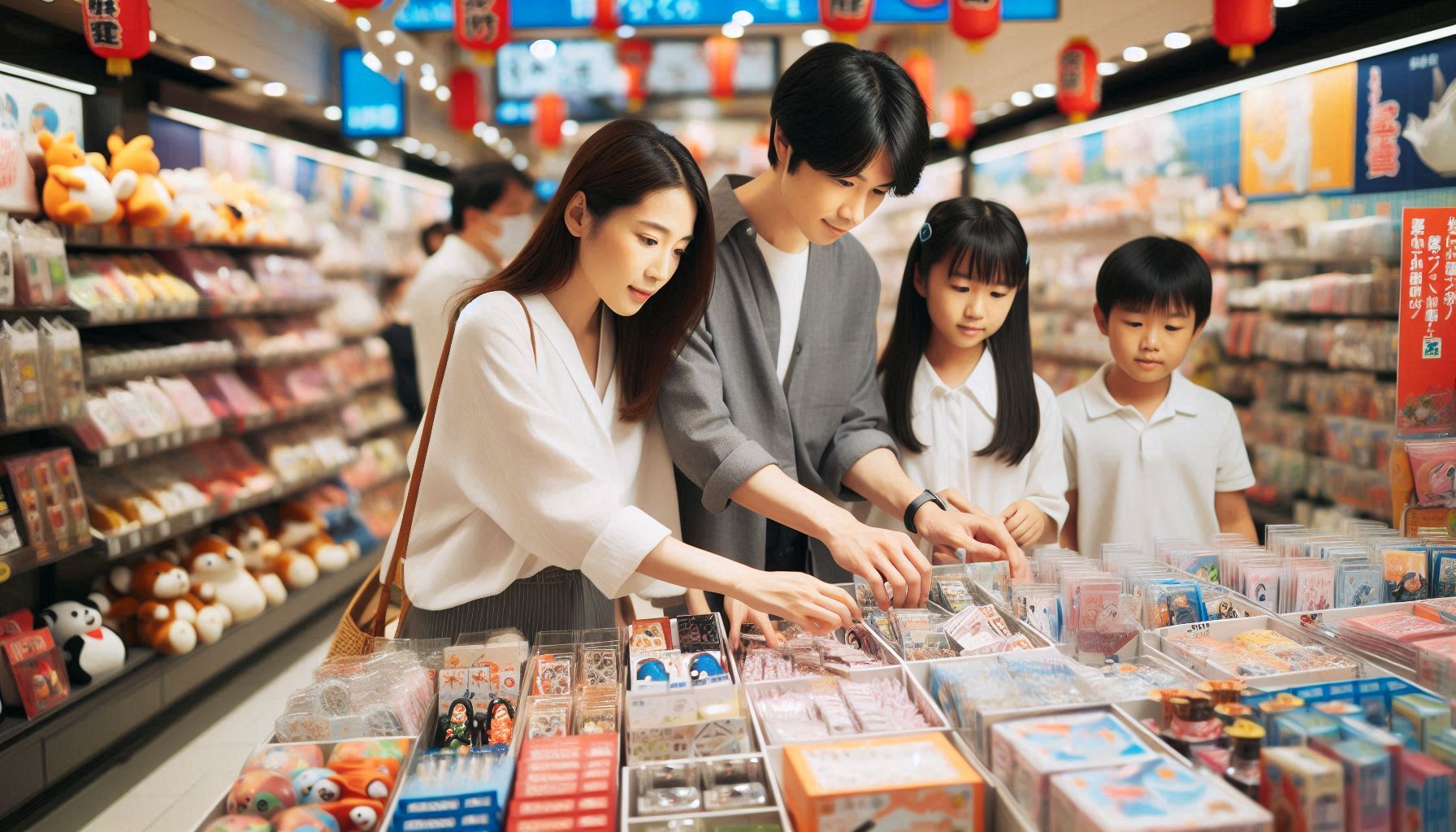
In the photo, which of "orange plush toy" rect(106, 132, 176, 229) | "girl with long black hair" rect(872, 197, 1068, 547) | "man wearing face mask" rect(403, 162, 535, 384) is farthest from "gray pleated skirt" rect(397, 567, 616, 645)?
"man wearing face mask" rect(403, 162, 535, 384)

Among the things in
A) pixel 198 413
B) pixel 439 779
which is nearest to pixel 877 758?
pixel 439 779

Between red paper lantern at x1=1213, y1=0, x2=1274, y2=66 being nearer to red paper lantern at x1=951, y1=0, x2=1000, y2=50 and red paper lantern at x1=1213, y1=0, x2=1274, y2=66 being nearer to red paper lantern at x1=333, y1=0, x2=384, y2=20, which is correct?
red paper lantern at x1=951, y1=0, x2=1000, y2=50

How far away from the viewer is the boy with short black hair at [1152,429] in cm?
248

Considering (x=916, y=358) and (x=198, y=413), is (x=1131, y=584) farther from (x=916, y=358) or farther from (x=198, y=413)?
(x=198, y=413)

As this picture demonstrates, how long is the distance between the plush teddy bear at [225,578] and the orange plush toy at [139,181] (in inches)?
54.7

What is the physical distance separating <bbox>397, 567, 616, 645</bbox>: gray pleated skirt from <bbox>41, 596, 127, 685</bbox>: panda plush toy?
2282 mm

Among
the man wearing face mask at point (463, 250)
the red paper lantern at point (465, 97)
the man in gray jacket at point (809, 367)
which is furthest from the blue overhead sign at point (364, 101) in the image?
the man in gray jacket at point (809, 367)

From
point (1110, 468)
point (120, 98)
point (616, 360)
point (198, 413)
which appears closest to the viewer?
point (616, 360)

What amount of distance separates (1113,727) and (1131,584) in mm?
642

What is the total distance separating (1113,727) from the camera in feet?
4.51

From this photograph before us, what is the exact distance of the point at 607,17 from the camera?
482cm

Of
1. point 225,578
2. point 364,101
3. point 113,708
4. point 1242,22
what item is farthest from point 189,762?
point 1242,22

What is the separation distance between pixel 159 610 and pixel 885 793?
365 cm

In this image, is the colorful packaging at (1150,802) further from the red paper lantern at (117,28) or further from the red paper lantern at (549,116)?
the red paper lantern at (549,116)
